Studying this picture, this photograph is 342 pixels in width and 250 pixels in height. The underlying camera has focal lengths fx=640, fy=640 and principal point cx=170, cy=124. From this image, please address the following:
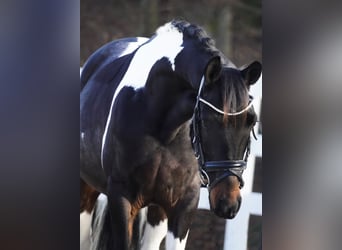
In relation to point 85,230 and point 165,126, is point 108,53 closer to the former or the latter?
point 165,126

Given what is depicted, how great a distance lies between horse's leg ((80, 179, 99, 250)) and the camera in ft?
9.41

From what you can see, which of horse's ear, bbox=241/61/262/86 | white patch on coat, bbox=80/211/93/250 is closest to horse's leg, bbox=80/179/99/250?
white patch on coat, bbox=80/211/93/250

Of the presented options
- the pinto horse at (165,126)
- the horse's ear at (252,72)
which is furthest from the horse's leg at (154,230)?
the horse's ear at (252,72)

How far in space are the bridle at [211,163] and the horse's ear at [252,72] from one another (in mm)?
88

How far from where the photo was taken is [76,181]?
282 centimetres

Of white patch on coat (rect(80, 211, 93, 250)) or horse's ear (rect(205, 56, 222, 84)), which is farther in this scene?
white patch on coat (rect(80, 211, 93, 250))

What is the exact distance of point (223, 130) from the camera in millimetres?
2639

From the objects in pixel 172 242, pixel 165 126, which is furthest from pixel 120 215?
pixel 165 126

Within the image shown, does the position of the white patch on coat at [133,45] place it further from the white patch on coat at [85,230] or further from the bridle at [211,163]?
the white patch on coat at [85,230]

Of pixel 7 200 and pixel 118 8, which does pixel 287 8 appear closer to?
pixel 118 8

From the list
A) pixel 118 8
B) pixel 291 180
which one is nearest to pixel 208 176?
pixel 291 180

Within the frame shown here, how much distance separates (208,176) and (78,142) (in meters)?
0.60

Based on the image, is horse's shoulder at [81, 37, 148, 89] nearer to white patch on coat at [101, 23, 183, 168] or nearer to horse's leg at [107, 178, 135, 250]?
white patch on coat at [101, 23, 183, 168]

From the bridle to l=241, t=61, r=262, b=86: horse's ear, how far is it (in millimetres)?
88
